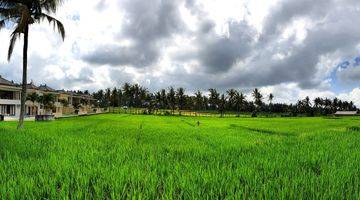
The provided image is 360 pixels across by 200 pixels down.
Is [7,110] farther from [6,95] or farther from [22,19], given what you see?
[22,19]

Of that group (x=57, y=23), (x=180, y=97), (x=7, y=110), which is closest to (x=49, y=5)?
(x=57, y=23)

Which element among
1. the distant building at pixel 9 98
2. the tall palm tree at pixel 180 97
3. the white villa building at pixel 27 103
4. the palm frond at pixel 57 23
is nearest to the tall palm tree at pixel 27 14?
the palm frond at pixel 57 23

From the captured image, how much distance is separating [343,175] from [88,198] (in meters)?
3.93

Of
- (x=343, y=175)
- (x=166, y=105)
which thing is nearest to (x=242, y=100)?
(x=166, y=105)

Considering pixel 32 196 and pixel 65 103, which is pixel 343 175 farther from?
pixel 65 103

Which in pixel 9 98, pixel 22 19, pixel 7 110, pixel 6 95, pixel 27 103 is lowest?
pixel 7 110

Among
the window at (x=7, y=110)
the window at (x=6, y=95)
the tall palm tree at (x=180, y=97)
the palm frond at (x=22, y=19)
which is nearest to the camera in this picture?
the palm frond at (x=22, y=19)

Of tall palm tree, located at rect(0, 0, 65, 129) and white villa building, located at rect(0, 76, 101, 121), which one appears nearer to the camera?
tall palm tree, located at rect(0, 0, 65, 129)

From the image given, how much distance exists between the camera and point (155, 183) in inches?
214

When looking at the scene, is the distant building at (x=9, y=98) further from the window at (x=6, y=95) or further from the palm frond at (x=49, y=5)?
the palm frond at (x=49, y=5)

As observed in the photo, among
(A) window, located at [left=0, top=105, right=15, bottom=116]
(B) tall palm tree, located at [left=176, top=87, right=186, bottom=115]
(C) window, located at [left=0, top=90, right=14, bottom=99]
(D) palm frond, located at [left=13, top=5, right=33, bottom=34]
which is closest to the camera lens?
(D) palm frond, located at [left=13, top=5, right=33, bottom=34]

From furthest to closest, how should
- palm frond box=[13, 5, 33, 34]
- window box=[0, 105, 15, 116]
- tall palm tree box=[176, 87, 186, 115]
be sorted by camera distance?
tall palm tree box=[176, 87, 186, 115]
window box=[0, 105, 15, 116]
palm frond box=[13, 5, 33, 34]

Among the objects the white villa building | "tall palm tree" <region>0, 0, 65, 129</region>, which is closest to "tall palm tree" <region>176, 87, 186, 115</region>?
the white villa building

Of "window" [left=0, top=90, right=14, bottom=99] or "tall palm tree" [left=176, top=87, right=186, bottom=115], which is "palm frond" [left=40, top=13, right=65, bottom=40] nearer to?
"window" [left=0, top=90, right=14, bottom=99]
